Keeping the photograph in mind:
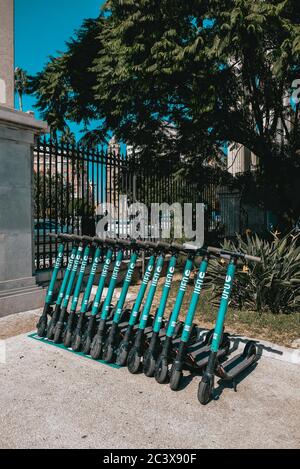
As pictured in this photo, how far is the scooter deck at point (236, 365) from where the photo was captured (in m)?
3.71

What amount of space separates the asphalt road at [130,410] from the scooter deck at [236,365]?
16 cm

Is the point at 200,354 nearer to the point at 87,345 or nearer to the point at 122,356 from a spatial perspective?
the point at 122,356

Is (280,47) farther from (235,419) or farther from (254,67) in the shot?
(235,419)

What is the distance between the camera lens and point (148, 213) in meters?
10.3

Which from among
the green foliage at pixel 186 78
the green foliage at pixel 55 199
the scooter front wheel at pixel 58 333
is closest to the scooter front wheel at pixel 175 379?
the scooter front wheel at pixel 58 333

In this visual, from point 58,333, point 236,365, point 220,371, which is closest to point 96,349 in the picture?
point 58,333

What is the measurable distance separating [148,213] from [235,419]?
7481mm

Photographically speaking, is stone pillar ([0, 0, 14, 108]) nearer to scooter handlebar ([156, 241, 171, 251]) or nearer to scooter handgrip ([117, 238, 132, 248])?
scooter handgrip ([117, 238, 132, 248])

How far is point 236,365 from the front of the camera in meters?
4.06

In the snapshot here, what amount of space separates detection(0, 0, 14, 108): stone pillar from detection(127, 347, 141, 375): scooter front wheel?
A: 5054 mm

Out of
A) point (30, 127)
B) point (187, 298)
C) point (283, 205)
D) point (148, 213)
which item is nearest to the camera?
point (30, 127)

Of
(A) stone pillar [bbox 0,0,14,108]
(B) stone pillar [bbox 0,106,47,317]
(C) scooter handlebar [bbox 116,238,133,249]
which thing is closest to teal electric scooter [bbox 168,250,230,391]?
(C) scooter handlebar [bbox 116,238,133,249]

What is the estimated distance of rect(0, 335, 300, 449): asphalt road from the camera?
9.34 feet
